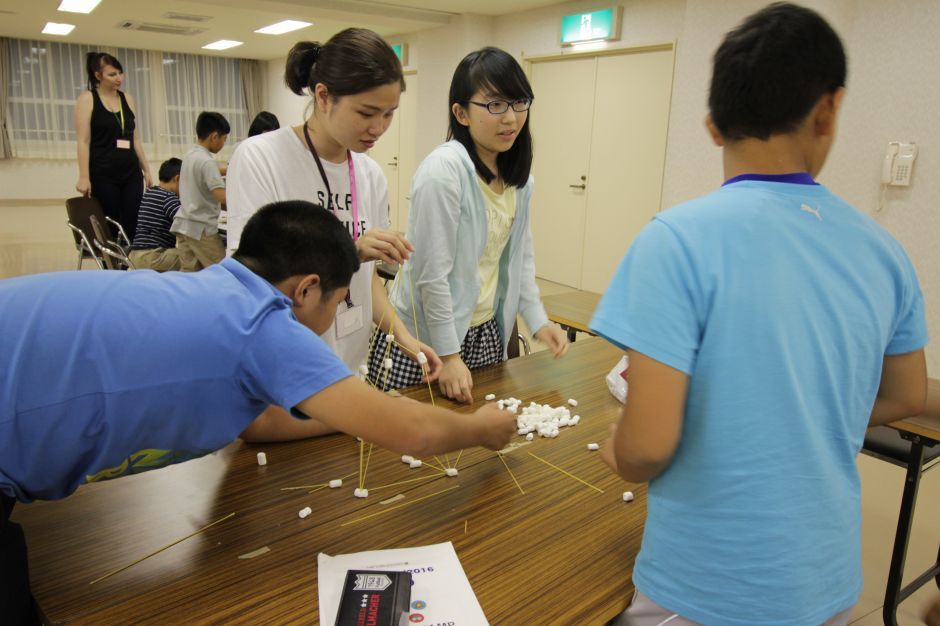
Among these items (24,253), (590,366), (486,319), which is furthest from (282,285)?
(24,253)

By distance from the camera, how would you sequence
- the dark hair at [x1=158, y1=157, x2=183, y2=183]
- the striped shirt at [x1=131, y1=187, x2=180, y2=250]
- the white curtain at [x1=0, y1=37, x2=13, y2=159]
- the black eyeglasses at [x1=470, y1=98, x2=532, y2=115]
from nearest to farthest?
1. the black eyeglasses at [x1=470, y1=98, x2=532, y2=115]
2. the striped shirt at [x1=131, y1=187, x2=180, y2=250]
3. the dark hair at [x1=158, y1=157, x2=183, y2=183]
4. the white curtain at [x1=0, y1=37, x2=13, y2=159]

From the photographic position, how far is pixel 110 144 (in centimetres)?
565

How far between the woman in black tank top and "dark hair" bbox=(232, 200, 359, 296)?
16.1 feet

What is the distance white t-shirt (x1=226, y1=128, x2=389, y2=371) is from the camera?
1879 millimetres

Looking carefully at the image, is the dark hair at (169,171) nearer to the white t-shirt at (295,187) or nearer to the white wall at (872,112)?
the white wall at (872,112)

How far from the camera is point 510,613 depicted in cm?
102

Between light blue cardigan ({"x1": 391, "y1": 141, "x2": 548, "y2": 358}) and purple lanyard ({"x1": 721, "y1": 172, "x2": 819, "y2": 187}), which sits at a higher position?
purple lanyard ({"x1": 721, "y1": 172, "x2": 819, "y2": 187})

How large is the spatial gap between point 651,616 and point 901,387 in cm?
54

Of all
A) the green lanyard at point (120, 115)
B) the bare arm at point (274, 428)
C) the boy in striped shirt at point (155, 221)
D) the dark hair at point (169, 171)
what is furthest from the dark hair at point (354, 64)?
the dark hair at point (169, 171)

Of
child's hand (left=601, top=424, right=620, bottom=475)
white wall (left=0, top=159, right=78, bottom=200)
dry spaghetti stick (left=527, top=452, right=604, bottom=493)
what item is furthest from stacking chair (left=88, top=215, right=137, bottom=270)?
white wall (left=0, top=159, right=78, bottom=200)

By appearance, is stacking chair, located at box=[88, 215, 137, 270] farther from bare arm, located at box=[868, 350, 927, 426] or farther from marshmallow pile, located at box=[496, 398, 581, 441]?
bare arm, located at box=[868, 350, 927, 426]

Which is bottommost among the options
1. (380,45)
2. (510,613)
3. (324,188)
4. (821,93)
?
(510,613)

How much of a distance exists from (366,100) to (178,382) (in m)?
1.05

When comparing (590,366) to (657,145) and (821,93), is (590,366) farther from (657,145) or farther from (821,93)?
(657,145)
